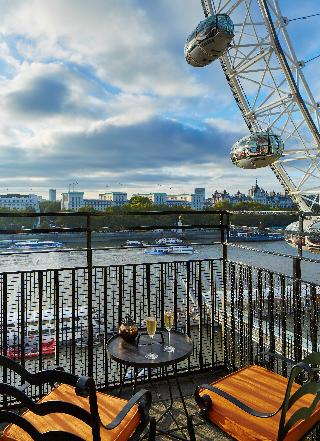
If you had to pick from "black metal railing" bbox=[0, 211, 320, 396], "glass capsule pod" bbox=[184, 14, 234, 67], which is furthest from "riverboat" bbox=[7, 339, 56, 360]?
"glass capsule pod" bbox=[184, 14, 234, 67]

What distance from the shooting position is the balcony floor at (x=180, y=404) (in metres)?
2.08

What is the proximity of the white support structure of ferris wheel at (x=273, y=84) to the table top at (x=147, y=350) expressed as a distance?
10.8m

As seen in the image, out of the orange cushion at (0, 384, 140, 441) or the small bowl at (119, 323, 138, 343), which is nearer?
the orange cushion at (0, 384, 140, 441)

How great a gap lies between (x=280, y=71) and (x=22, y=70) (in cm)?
846

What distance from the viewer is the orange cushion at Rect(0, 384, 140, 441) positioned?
136 cm

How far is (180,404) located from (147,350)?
747 millimetres

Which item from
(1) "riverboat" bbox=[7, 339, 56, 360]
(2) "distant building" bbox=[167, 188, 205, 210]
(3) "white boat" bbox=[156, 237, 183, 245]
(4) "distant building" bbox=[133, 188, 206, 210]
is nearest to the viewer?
(1) "riverboat" bbox=[7, 339, 56, 360]

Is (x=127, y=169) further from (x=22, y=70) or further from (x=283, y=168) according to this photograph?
(x=22, y=70)

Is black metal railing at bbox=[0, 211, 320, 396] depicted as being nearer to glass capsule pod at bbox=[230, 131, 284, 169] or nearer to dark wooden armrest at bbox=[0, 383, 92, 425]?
dark wooden armrest at bbox=[0, 383, 92, 425]

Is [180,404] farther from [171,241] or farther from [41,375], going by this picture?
[171,241]

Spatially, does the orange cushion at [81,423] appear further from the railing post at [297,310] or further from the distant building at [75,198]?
the distant building at [75,198]

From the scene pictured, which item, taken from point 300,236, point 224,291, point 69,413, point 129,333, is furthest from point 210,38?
point 69,413

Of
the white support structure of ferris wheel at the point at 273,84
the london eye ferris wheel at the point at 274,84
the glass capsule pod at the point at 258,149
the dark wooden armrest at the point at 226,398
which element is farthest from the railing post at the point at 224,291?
the white support structure of ferris wheel at the point at 273,84

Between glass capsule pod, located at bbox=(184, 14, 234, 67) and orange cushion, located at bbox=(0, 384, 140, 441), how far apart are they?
5.06 meters
